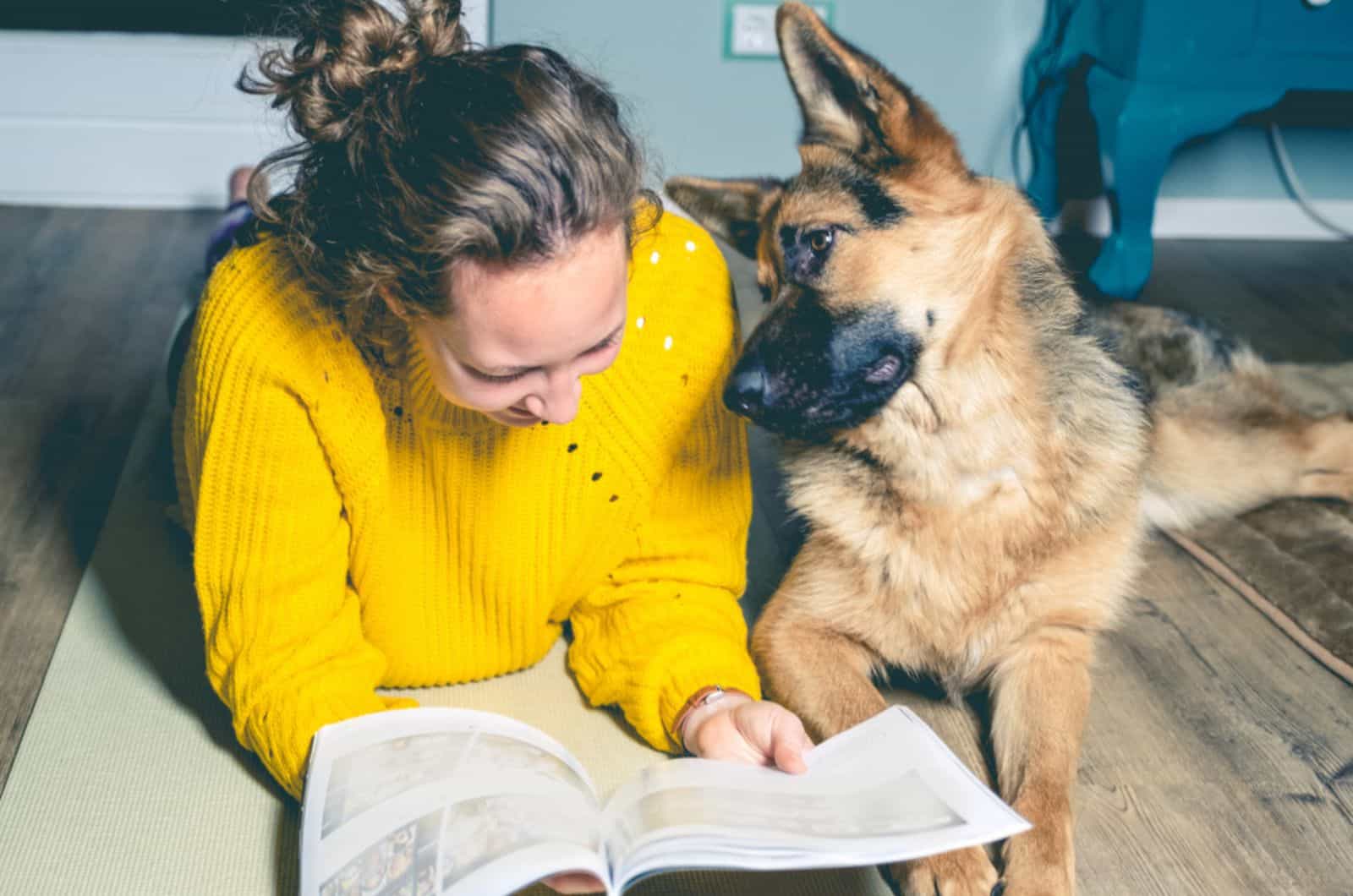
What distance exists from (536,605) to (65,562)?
884 mm

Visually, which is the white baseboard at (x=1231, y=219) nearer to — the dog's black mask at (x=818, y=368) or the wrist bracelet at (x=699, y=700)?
the dog's black mask at (x=818, y=368)

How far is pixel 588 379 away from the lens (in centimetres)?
148

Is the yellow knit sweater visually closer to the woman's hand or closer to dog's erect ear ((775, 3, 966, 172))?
the woman's hand

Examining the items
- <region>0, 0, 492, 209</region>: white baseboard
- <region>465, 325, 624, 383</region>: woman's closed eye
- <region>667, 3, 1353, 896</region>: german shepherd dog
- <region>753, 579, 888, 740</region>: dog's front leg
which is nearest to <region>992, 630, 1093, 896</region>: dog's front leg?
<region>667, 3, 1353, 896</region>: german shepherd dog

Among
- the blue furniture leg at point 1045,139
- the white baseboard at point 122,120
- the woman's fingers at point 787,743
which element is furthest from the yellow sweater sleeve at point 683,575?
the white baseboard at point 122,120

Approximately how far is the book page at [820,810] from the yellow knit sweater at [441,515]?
26 centimetres

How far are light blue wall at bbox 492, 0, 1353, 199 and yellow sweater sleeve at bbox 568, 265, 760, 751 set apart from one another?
2.03m

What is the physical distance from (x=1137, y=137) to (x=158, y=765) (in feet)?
8.66

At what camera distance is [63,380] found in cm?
256

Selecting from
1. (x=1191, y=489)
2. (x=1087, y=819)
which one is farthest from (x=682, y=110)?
(x=1087, y=819)

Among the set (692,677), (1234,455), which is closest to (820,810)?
(692,677)

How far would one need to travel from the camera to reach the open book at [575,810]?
1041mm

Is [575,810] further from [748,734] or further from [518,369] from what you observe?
[518,369]

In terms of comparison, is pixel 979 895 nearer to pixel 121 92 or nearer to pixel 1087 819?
pixel 1087 819
